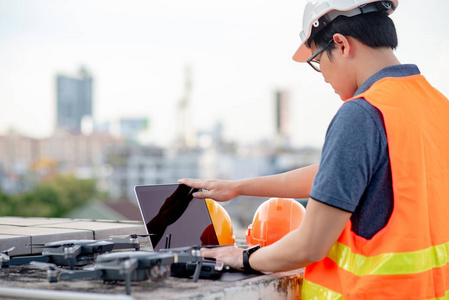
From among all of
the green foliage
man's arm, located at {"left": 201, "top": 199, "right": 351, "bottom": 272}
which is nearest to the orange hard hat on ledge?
man's arm, located at {"left": 201, "top": 199, "right": 351, "bottom": 272}

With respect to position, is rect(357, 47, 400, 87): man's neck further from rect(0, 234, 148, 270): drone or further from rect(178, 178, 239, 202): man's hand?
rect(0, 234, 148, 270): drone

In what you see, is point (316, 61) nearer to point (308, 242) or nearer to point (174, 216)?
→ point (308, 242)

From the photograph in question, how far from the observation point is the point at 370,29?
1.94m

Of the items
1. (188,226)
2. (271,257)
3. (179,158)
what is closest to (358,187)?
(271,257)

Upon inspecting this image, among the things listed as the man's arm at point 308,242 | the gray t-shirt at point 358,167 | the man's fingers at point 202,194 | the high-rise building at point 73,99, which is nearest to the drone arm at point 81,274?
the man's arm at point 308,242

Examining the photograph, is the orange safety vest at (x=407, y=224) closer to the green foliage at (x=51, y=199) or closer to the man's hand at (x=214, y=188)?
the man's hand at (x=214, y=188)

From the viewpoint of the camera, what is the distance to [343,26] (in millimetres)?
1972

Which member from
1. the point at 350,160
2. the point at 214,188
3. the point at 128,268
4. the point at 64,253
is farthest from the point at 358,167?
the point at 64,253

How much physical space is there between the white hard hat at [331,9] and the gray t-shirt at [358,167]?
37 centimetres

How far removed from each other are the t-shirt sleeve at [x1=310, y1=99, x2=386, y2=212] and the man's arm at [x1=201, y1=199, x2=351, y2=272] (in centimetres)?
4

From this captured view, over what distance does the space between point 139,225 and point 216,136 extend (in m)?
141

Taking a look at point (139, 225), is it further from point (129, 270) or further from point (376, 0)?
point (376, 0)

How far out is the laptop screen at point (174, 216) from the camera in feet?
8.04

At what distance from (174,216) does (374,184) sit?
3.47 feet
